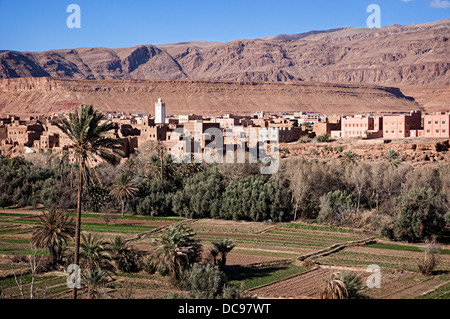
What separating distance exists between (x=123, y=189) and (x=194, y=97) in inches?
3727

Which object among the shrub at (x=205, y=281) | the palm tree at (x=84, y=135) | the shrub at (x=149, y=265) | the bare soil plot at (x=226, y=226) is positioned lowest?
the bare soil plot at (x=226, y=226)

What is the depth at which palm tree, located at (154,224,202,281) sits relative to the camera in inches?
736

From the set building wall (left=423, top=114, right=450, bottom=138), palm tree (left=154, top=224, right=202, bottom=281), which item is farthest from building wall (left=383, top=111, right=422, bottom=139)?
palm tree (left=154, top=224, right=202, bottom=281)

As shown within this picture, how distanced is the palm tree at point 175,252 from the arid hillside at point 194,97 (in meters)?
97.5

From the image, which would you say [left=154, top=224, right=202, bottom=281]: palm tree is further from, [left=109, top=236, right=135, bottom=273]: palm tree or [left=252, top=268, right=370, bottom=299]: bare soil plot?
[left=252, top=268, right=370, bottom=299]: bare soil plot

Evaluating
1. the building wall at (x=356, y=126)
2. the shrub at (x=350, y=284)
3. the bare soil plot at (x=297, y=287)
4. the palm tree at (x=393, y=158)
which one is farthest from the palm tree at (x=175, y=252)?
the building wall at (x=356, y=126)

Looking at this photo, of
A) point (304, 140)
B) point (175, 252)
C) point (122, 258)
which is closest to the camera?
point (175, 252)

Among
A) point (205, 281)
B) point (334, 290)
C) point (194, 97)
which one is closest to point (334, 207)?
point (205, 281)

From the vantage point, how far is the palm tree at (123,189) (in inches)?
1334

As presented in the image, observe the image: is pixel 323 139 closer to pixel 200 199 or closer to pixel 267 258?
pixel 200 199

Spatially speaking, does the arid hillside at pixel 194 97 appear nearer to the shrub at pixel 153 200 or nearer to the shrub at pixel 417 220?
the shrub at pixel 153 200

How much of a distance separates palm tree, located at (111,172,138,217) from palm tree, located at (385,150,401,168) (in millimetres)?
17171

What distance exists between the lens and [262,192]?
32.4 meters
